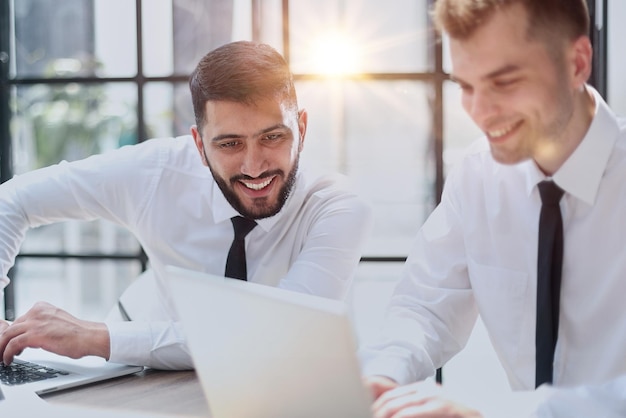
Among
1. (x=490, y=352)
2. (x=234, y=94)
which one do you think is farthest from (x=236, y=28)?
(x=490, y=352)

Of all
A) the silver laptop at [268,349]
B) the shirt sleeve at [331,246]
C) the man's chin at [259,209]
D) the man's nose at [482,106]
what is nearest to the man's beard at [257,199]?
the man's chin at [259,209]

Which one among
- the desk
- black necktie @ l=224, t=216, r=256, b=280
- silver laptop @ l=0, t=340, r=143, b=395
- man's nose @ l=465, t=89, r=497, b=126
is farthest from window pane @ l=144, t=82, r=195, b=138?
man's nose @ l=465, t=89, r=497, b=126

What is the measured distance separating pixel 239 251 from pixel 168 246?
290 millimetres

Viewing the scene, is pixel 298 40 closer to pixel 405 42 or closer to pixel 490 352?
pixel 405 42

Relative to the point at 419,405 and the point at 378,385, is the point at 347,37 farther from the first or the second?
the point at 419,405

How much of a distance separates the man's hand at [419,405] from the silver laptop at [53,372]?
2.15ft

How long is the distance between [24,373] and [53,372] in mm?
56

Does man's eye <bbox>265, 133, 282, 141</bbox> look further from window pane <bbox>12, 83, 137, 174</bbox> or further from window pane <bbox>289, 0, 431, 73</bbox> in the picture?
window pane <bbox>12, 83, 137, 174</bbox>

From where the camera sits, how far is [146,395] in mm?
1435

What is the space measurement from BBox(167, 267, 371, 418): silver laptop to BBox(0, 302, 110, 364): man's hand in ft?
1.83

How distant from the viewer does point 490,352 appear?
2.83m

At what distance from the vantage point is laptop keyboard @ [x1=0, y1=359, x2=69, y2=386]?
150 cm

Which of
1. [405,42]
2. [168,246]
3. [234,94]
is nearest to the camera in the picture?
[234,94]

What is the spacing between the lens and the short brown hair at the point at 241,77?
6.16 feet
